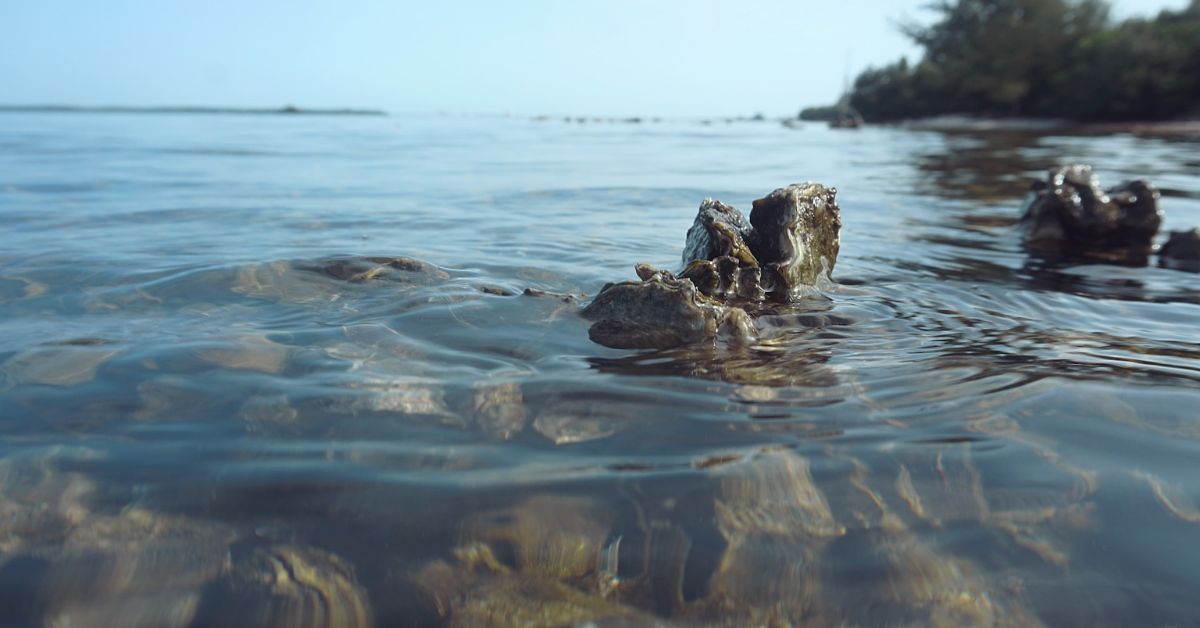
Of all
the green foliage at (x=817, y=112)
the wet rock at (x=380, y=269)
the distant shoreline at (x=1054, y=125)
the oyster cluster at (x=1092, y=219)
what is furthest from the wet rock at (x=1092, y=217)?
the green foliage at (x=817, y=112)

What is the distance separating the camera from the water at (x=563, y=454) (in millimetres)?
1744

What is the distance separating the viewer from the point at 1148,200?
22.5 ft

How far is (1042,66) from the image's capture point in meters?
57.1

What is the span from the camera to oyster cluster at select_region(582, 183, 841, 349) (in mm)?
3387

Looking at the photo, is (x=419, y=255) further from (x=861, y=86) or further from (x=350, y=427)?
(x=861, y=86)

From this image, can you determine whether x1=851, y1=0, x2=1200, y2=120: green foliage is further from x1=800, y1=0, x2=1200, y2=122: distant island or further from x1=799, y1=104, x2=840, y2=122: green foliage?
x1=799, y1=104, x2=840, y2=122: green foliage

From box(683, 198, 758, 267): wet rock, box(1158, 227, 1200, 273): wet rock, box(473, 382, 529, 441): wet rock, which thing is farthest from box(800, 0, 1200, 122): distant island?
box(473, 382, 529, 441): wet rock

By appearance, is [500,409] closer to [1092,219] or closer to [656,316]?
[656,316]

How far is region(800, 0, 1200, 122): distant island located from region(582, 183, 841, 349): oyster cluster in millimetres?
47473

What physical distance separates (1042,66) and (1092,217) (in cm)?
5989

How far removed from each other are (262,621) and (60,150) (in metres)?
18.4

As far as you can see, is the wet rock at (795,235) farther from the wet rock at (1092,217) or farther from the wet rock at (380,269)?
the wet rock at (1092,217)

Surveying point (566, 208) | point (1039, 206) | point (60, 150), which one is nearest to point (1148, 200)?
point (1039, 206)

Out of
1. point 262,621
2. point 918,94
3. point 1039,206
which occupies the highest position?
point 918,94
